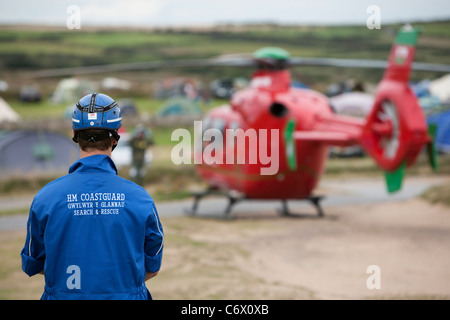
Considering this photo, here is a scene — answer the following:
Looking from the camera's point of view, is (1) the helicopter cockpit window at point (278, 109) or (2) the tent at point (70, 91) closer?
(1) the helicopter cockpit window at point (278, 109)

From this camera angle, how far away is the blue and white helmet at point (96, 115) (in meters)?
3.16

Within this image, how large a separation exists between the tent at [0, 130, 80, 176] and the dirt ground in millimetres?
7529

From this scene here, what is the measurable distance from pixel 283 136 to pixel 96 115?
909 cm

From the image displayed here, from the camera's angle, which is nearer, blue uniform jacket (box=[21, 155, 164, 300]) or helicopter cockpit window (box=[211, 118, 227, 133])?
blue uniform jacket (box=[21, 155, 164, 300])

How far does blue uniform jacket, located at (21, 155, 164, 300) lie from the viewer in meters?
3.02

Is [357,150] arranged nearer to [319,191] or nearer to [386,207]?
[319,191]

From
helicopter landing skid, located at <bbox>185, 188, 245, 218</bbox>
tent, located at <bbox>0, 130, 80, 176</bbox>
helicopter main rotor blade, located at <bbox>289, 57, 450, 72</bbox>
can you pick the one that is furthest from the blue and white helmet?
tent, located at <bbox>0, 130, 80, 176</bbox>

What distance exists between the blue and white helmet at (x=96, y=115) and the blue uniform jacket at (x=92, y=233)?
7.3 inches

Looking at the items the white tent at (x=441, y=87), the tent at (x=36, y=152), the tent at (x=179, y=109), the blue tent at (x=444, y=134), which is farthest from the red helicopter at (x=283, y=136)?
the white tent at (x=441, y=87)

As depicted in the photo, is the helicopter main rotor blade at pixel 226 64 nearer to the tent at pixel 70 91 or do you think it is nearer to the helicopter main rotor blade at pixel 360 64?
the helicopter main rotor blade at pixel 360 64

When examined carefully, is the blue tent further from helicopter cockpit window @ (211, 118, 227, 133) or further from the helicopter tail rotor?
the helicopter tail rotor

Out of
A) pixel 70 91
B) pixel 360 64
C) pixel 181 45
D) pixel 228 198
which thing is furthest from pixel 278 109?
pixel 181 45

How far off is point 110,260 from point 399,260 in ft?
23.3
